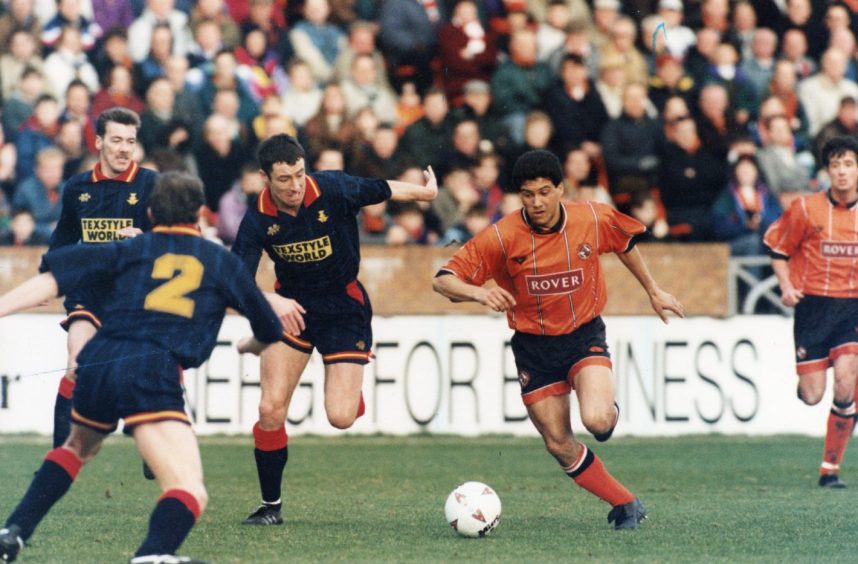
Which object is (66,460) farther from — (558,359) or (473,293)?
(558,359)

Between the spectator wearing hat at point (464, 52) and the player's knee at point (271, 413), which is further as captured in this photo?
the spectator wearing hat at point (464, 52)

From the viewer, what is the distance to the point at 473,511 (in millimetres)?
8227

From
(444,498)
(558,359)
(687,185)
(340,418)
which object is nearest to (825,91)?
(687,185)

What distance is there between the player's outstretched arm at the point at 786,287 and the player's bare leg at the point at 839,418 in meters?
0.51

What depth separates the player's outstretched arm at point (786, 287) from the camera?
36.3 ft

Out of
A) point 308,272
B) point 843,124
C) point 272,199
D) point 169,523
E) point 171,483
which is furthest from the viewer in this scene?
point 843,124

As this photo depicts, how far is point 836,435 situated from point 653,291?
2.88 m

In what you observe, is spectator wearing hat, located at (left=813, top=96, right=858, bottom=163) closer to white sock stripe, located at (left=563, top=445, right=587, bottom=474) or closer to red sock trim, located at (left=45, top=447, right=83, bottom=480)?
white sock stripe, located at (left=563, top=445, right=587, bottom=474)

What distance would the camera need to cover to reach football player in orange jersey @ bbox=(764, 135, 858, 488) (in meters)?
11.0

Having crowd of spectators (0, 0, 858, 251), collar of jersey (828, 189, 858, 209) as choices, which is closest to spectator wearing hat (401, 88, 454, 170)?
crowd of spectators (0, 0, 858, 251)

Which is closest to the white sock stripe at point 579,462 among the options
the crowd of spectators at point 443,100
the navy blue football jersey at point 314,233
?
the navy blue football jersey at point 314,233

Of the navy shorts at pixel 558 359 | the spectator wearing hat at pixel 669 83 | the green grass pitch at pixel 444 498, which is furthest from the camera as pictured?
the spectator wearing hat at pixel 669 83

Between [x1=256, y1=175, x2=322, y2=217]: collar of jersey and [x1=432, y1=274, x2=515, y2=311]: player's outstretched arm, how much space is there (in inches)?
37.3

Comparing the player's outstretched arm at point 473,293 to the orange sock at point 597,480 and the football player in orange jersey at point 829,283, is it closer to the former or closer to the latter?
the orange sock at point 597,480
